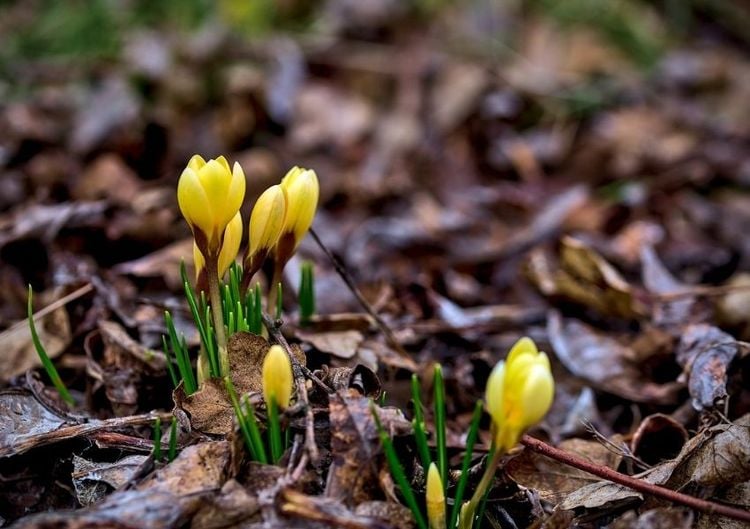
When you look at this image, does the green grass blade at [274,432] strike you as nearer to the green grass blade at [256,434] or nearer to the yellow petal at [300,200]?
the green grass blade at [256,434]

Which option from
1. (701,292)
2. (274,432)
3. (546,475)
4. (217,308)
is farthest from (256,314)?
(701,292)

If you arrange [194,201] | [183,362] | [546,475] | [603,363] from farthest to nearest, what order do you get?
[603,363] < [546,475] < [183,362] < [194,201]

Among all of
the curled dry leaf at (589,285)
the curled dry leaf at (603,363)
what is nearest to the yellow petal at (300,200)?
the curled dry leaf at (603,363)

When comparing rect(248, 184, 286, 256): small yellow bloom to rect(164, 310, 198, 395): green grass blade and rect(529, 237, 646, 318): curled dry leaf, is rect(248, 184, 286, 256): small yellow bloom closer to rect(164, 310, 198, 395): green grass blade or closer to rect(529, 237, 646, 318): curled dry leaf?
rect(164, 310, 198, 395): green grass blade

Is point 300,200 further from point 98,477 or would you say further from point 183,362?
point 98,477

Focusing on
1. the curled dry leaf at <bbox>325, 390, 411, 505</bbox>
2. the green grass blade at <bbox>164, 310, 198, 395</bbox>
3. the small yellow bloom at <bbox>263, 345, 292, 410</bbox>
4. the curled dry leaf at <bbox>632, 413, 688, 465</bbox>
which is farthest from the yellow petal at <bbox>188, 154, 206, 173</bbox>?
the curled dry leaf at <bbox>632, 413, 688, 465</bbox>

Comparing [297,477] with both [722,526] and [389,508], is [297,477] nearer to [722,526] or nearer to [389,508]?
[389,508]

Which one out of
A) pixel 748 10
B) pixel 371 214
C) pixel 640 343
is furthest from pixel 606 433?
pixel 748 10

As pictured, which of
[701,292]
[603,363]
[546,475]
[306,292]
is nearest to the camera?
[546,475]
